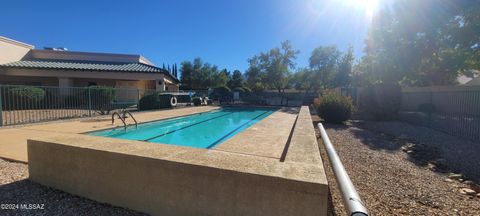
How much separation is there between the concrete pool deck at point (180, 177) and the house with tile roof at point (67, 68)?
58.2 ft

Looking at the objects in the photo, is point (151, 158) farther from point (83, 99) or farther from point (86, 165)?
point (83, 99)

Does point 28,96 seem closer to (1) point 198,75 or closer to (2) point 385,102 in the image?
(2) point 385,102

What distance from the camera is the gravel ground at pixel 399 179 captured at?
289 cm

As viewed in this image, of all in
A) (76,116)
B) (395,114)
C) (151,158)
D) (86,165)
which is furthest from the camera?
(395,114)

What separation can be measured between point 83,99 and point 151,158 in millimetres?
11792

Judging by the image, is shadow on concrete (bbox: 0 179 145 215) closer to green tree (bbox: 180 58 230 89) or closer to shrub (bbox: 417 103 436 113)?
Answer: shrub (bbox: 417 103 436 113)

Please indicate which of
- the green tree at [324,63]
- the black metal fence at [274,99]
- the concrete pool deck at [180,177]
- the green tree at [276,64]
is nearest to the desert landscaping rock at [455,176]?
the concrete pool deck at [180,177]

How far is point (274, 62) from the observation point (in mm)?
28578

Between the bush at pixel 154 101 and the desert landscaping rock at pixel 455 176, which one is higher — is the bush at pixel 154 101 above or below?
above

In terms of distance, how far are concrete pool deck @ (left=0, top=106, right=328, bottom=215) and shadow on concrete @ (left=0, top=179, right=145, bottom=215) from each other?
2.9 inches

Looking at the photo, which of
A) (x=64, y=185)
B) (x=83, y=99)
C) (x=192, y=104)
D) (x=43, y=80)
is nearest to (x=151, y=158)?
(x=64, y=185)

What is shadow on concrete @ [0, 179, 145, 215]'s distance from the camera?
2547 mm

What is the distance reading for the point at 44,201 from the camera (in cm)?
277

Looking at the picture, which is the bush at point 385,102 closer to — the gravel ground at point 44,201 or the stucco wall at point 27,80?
the gravel ground at point 44,201
